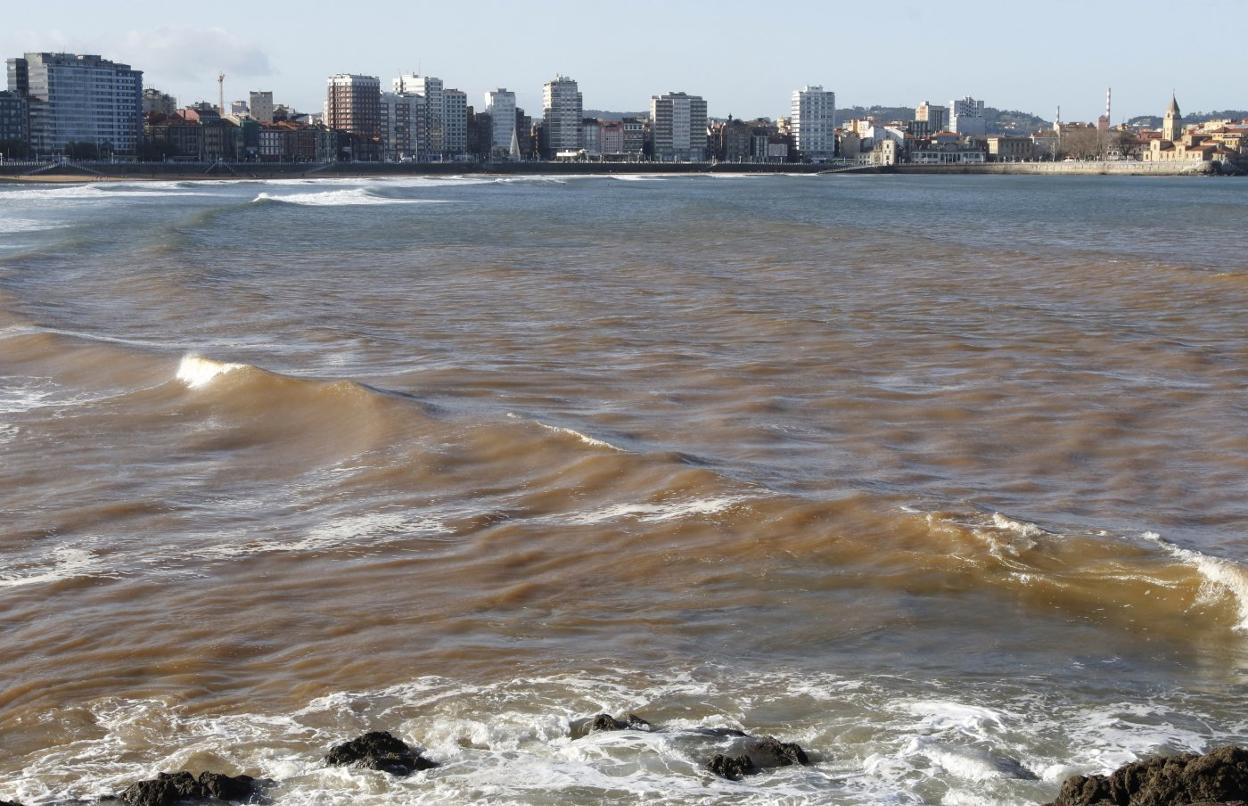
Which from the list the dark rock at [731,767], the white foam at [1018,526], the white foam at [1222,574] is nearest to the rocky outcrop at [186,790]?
the dark rock at [731,767]

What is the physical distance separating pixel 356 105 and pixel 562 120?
3335cm

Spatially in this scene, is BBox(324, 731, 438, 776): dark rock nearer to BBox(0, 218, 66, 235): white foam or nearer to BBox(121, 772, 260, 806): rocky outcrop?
BBox(121, 772, 260, 806): rocky outcrop

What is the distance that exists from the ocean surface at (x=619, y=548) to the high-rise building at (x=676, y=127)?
183 meters

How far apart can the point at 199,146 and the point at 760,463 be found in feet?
423

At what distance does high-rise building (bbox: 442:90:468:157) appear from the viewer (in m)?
184

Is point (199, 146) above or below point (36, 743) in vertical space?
above

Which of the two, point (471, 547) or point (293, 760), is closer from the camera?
point (293, 760)

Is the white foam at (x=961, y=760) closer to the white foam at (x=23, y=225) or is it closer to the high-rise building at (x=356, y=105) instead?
the white foam at (x=23, y=225)

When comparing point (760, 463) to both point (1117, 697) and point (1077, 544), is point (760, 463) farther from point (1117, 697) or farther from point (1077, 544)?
point (1117, 697)

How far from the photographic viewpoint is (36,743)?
4.70 m

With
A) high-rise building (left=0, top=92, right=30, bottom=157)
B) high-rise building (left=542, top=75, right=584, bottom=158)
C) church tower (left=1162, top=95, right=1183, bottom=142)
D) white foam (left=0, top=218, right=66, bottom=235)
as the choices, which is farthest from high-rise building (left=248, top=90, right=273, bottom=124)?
white foam (left=0, top=218, right=66, bottom=235)

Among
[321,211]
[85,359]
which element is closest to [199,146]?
[321,211]

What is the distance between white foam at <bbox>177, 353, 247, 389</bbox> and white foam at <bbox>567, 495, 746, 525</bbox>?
4779 millimetres

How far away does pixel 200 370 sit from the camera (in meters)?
11.7
